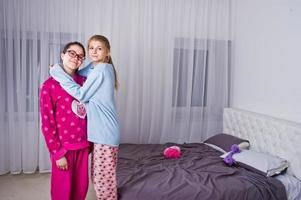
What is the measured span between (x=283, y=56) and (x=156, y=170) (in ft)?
5.33

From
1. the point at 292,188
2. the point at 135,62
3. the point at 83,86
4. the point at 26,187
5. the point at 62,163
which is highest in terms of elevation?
the point at 135,62

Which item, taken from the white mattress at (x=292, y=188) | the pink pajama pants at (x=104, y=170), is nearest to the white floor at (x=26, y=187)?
the pink pajama pants at (x=104, y=170)

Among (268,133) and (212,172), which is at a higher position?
(268,133)

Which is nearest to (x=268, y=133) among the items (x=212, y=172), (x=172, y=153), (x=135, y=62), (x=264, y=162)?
(x=264, y=162)

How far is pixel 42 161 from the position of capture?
3.16 metres

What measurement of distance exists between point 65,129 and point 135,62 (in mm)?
1663

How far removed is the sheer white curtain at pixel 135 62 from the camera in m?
3.01

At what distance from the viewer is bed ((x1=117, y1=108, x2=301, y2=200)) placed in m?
1.99

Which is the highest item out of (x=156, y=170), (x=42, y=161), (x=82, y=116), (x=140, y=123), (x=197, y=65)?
(x=197, y=65)

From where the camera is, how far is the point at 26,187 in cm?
283

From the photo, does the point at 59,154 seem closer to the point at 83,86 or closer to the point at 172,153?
the point at 83,86

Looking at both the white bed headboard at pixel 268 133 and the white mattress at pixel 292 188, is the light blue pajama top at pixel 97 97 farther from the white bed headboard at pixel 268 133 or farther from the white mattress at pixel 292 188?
the white bed headboard at pixel 268 133

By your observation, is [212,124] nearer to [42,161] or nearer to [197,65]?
[197,65]

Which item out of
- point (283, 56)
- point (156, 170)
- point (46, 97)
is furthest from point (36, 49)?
point (283, 56)
